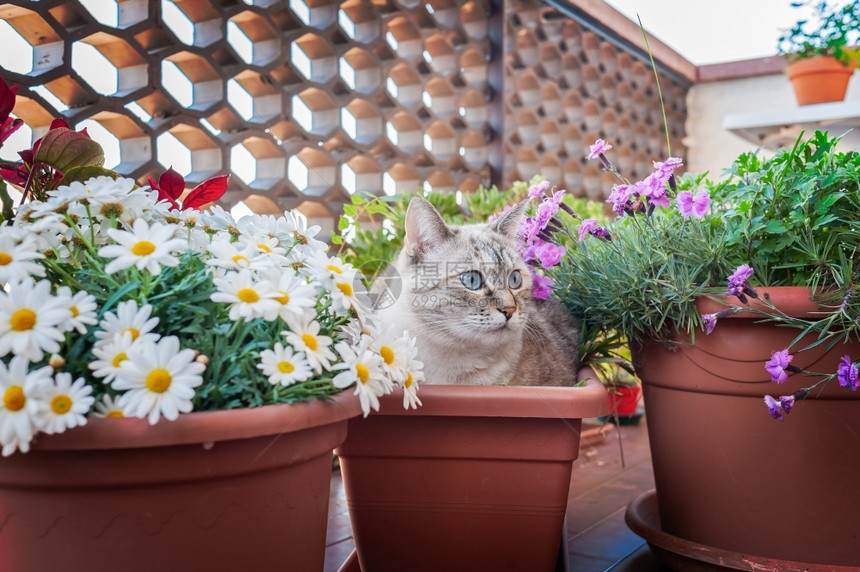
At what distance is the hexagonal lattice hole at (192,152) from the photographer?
2344 millimetres

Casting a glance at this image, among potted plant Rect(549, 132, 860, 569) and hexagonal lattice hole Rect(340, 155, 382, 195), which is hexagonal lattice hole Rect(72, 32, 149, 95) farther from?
potted plant Rect(549, 132, 860, 569)

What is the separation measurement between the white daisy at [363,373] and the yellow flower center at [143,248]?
0.98ft

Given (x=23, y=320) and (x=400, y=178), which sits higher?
(x=400, y=178)

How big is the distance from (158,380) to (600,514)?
163 centimetres

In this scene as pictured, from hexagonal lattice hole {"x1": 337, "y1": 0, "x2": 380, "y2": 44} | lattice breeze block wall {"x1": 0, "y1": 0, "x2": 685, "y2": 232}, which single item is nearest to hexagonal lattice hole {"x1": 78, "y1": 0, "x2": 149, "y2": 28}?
lattice breeze block wall {"x1": 0, "y1": 0, "x2": 685, "y2": 232}

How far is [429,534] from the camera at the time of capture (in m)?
1.39

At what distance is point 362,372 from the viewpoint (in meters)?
1.04

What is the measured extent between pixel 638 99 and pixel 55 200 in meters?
5.28

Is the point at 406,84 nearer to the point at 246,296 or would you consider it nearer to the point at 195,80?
the point at 195,80

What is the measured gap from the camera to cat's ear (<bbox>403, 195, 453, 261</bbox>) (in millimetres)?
1666

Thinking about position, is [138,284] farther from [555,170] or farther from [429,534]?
[555,170]

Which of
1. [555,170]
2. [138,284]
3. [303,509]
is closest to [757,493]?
[303,509]

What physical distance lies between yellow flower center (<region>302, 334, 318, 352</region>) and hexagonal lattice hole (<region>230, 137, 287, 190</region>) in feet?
5.62

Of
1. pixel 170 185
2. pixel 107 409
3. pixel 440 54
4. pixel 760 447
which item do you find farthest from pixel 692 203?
pixel 440 54
